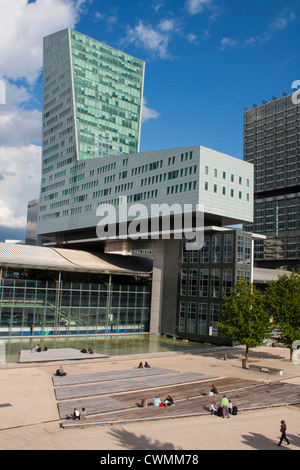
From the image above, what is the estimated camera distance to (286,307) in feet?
162

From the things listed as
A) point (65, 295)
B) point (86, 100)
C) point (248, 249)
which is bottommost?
point (65, 295)

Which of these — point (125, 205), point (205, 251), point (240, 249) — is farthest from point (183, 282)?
point (125, 205)

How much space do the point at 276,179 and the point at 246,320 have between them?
127 metres

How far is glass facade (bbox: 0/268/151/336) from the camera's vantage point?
6100cm

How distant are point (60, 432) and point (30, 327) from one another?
41505 mm

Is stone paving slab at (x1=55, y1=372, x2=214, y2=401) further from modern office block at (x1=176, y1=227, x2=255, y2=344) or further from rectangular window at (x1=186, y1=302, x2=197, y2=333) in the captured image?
rectangular window at (x1=186, y1=302, x2=197, y2=333)

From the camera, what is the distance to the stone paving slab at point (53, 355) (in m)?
42.9

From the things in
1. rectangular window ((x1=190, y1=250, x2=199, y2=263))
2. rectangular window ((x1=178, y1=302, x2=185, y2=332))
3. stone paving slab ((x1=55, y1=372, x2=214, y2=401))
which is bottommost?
stone paving slab ((x1=55, y1=372, x2=214, y2=401))

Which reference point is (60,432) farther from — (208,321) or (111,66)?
(111,66)

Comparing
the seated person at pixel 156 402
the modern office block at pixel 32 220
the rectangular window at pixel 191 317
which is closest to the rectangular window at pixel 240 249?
the rectangular window at pixel 191 317

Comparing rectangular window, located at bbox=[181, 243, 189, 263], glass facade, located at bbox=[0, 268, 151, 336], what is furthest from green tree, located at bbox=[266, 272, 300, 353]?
glass facade, located at bbox=[0, 268, 151, 336]

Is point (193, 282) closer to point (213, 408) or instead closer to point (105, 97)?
point (213, 408)

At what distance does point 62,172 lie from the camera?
110250 millimetres

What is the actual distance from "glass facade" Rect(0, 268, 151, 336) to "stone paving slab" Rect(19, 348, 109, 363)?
14.4m
